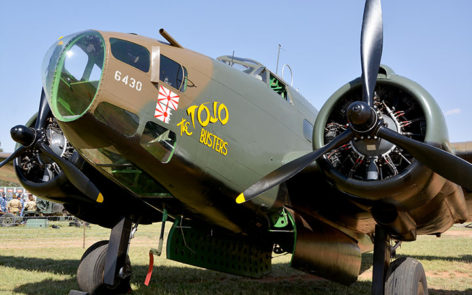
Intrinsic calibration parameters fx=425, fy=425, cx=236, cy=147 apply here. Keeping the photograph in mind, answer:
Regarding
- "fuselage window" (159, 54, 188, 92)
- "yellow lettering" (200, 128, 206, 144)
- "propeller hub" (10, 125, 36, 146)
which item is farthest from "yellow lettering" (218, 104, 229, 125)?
"propeller hub" (10, 125, 36, 146)

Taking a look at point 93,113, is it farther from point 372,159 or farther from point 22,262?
point 22,262

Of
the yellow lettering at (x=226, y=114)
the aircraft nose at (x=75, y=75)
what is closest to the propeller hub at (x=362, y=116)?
the yellow lettering at (x=226, y=114)

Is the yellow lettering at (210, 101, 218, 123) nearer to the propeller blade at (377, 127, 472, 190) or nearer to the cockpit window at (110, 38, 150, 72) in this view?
the cockpit window at (110, 38, 150, 72)

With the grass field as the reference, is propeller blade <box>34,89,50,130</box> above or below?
above

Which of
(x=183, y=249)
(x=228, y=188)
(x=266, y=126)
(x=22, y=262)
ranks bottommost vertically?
(x=22, y=262)

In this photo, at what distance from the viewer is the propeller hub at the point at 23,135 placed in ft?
20.7

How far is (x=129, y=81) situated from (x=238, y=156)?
1.76 metres

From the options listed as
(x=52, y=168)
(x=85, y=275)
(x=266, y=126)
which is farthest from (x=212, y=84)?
(x=85, y=275)

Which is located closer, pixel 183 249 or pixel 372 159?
pixel 372 159

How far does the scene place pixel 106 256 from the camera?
7125mm

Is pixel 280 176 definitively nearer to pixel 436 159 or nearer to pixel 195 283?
pixel 436 159

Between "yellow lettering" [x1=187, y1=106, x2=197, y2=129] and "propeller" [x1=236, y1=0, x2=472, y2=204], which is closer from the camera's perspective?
"propeller" [x1=236, y1=0, x2=472, y2=204]

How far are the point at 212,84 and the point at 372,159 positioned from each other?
2.18 m

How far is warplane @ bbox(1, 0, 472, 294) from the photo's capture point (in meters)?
4.62
